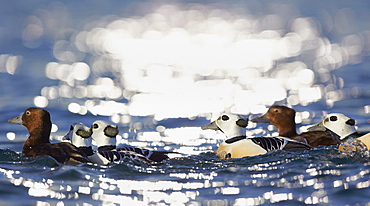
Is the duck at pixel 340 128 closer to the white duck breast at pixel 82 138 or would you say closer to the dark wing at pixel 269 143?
the dark wing at pixel 269 143

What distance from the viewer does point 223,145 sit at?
12586 millimetres

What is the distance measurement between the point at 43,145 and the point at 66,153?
0.61 meters

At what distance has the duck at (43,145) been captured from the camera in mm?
11102

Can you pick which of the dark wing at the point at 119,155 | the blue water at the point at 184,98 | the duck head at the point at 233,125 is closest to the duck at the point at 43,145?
the blue water at the point at 184,98

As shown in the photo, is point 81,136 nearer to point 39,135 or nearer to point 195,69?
point 39,135

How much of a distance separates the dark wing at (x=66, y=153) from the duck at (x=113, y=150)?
1.35 ft

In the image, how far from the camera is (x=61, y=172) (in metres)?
10.8

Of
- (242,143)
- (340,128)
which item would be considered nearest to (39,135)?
(242,143)

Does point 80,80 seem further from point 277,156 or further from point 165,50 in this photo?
point 277,156

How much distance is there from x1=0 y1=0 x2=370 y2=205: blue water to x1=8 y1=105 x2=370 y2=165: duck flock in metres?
0.21

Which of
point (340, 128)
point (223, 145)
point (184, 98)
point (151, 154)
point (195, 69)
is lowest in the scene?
point (151, 154)

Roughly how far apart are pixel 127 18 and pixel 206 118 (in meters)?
51.0

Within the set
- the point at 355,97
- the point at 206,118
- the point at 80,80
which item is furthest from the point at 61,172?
the point at 80,80

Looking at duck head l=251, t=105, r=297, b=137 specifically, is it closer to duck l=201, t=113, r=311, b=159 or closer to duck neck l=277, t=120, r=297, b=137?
duck neck l=277, t=120, r=297, b=137
